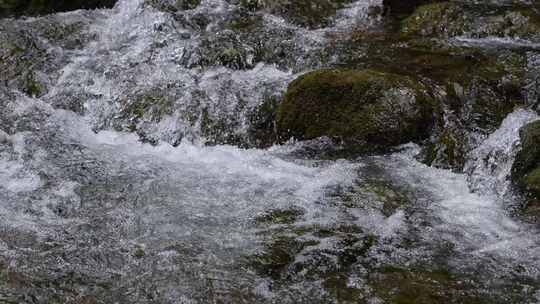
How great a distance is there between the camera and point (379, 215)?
5699mm

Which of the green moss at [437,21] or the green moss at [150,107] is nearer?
the green moss at [150,107]

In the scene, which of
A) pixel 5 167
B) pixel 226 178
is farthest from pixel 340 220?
pixel 5 167

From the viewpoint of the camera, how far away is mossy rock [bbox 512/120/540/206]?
5922mm

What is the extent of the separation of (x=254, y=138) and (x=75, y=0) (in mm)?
5196

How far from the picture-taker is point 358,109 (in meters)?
7.13

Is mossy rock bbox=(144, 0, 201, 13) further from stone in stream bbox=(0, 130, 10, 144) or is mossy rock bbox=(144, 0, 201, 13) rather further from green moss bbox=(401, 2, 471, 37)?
stone in stream bbox=(0, 130, 10, 144)

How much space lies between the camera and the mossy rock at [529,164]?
5922 millimetres

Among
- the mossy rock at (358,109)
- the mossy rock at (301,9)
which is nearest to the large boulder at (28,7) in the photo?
the mossy rock at (301,9)

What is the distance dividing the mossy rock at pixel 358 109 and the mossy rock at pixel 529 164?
1133 mm

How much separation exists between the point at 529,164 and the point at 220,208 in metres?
3.09

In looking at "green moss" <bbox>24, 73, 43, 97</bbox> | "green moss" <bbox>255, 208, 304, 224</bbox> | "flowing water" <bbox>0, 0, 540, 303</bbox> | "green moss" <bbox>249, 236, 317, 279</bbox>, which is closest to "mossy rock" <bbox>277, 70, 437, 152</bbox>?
"flowing water" <bbox>0, 0, 540, 303</bbox>

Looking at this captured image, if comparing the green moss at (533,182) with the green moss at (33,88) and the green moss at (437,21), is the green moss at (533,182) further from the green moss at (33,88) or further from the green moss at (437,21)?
the green moss at (33,88)

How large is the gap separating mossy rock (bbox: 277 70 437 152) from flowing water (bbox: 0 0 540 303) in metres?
0.23

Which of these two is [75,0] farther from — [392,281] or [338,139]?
[392,281]
